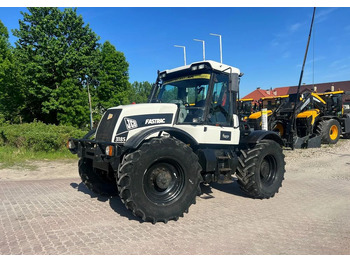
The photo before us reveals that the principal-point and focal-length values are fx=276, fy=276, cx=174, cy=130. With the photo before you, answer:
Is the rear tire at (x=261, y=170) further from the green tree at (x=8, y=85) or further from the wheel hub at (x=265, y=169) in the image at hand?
the green tree at (x=8, y=85)

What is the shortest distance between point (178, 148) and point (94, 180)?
2.20 meters

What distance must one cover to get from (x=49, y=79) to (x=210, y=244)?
21.9 meters

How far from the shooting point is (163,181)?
4.59 m

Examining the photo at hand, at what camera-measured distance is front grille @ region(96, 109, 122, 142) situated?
15.6ft

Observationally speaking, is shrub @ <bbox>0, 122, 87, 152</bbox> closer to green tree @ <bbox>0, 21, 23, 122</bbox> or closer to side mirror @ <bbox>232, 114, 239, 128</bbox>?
side mirror @ <bbox>232, 114, 239, 128</bbox>

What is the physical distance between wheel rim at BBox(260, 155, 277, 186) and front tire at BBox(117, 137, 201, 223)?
6.98ft

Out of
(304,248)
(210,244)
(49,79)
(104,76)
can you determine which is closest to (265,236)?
(304,248)

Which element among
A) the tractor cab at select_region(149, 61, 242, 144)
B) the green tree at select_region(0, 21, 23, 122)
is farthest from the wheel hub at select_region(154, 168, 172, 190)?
the green tree at select_region(0, 21, 23, 122)

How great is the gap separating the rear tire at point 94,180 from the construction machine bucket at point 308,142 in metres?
9.90

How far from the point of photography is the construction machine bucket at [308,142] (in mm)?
12938

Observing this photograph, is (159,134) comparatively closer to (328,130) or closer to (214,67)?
(214,67)

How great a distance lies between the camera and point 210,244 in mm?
3660

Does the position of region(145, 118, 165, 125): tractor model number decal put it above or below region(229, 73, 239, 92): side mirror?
below

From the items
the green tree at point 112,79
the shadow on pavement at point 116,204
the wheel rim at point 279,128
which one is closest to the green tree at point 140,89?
the green tree at point 112,79
